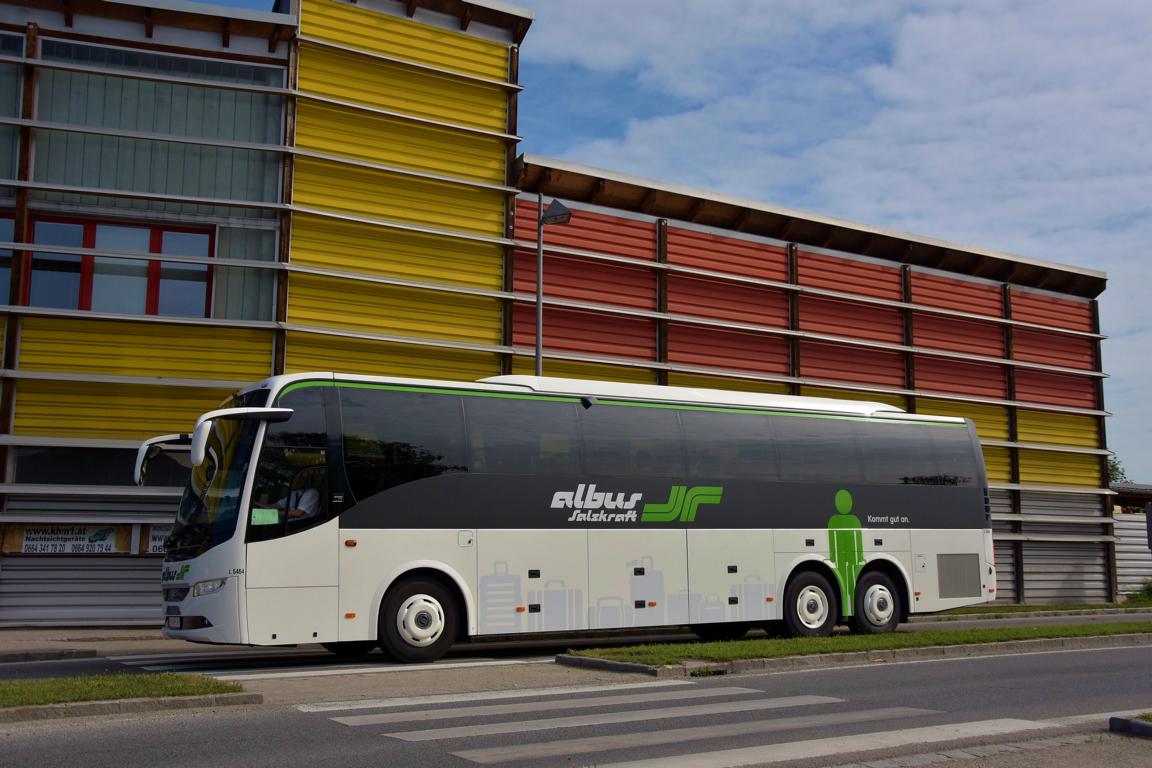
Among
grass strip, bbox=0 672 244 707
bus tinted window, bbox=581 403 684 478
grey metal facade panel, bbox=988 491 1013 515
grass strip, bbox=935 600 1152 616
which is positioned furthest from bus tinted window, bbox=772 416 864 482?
grey metal facade panel, bbox=988 491 1013 515

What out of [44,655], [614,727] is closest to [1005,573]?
[44,655]

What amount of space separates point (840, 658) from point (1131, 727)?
5.57 meters

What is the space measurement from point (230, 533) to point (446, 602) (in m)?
2.93

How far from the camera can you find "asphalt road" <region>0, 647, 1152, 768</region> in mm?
8023

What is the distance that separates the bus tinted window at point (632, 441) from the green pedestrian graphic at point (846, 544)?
3173mm

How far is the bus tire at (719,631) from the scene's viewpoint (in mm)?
18502

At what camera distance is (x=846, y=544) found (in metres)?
18.8

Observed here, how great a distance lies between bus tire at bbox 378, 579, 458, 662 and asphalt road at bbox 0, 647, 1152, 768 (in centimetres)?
175

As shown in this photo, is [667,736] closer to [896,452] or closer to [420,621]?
[420,621]

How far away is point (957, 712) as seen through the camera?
10.4 metres

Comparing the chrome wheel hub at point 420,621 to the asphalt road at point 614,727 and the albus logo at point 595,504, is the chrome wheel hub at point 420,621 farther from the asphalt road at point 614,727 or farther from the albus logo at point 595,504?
the albus logo at point 595,504

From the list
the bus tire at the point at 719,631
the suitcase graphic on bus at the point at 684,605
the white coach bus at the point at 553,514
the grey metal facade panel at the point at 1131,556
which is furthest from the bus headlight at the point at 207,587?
the grey metal facade panel at the point at 1131,556

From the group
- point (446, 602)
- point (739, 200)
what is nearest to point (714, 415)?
point (446, 602)

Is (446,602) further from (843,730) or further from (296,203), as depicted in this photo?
(296,203)
